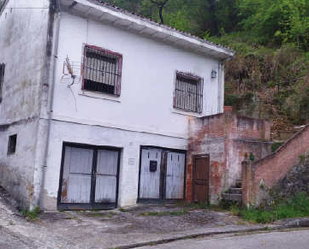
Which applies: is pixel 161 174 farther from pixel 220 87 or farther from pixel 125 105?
pixel 220 87

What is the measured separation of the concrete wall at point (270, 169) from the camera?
1086cm

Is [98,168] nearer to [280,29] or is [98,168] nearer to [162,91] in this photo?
[162,91]

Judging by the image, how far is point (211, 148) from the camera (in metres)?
12.7

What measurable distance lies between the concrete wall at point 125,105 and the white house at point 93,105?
0.10 ft

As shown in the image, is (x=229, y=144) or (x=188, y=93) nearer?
(x=229, y=144)

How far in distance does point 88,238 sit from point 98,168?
3.95m

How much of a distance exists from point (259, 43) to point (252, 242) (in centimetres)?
1896

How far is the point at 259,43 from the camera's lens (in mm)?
24625

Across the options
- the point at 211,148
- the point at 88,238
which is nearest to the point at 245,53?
the point at 211,148

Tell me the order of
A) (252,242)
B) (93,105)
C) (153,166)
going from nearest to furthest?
(252,242)
(93,105)
(153,166)

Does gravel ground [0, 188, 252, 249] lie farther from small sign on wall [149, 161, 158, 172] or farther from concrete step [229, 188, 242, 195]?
small sign on wall [149, 161, 158, 172]

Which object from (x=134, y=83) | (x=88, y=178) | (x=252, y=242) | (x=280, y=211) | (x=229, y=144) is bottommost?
(x=252, y=242)

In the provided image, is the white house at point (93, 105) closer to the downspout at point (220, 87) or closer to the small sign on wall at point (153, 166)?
the small sign on wall at point (153, 166)

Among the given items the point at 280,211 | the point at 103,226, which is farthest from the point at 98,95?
the point at 280,211
